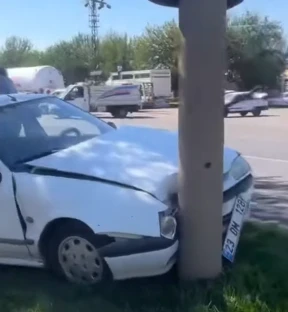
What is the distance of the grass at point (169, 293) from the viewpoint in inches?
184

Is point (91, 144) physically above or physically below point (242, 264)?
above

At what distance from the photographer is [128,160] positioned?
18.0 ft

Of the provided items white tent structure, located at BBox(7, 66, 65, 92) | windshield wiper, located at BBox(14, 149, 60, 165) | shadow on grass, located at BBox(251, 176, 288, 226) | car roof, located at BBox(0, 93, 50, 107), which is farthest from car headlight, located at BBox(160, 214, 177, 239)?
white tent structure, located at BBox(7, 66, 65, 92)

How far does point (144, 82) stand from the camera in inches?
2138

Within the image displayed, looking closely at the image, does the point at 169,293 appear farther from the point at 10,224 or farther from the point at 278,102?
the point at 278,102

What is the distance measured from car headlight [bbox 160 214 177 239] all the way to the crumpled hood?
6.8 inches

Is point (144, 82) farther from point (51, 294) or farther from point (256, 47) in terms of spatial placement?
point (51, 294)

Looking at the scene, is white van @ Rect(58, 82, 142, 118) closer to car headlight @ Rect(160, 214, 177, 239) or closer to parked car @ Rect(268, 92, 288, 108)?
parked car @ Rect(268, 92, 288, 108)

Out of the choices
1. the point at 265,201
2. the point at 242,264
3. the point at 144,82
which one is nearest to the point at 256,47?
the point at 144,82

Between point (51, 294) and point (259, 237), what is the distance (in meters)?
1.94

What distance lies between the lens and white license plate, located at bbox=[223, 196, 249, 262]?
5301 mm

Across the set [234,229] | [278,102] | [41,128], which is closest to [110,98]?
[278,102]

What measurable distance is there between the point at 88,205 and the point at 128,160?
1.89 feet

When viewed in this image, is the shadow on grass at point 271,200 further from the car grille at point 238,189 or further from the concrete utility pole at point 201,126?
the concrete utility pole at point 201,126
